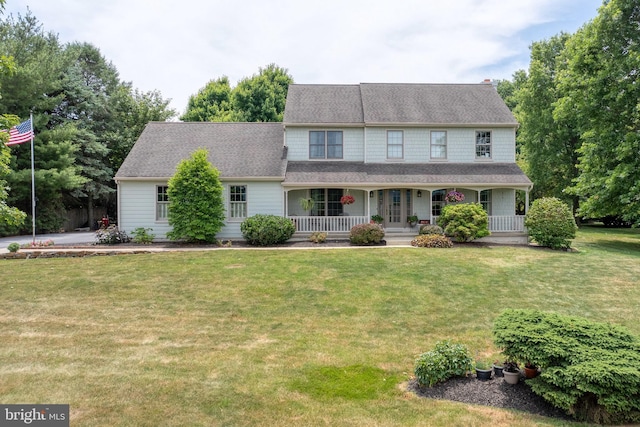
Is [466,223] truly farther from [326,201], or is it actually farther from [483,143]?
[326,201]

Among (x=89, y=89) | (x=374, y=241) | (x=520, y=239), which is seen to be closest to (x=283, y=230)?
(x=374, y=241)

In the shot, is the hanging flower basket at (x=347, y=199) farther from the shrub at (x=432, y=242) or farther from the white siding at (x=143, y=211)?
the shrub at (x=432, y=242)

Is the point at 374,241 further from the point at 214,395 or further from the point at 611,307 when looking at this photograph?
the point at 214,395

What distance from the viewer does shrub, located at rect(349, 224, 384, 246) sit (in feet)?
55.7

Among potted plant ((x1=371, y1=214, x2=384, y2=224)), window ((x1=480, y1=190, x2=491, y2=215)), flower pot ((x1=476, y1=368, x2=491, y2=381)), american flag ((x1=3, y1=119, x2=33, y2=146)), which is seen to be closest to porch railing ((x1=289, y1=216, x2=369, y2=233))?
potted plant ((x1=371, y1=214, x2=384, y2=224))

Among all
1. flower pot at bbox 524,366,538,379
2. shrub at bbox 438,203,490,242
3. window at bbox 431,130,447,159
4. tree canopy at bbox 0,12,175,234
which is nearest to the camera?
flower pot at bbox 524,366,538,379

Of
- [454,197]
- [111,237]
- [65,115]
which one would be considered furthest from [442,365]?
[65,115]

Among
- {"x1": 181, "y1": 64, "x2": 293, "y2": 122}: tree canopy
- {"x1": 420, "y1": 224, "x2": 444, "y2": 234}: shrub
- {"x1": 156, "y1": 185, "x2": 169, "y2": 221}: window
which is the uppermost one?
{"x1": 181, "y1": 64, "x2": 293, "y2": 122}: tree canopy

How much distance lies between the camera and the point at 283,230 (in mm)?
17578

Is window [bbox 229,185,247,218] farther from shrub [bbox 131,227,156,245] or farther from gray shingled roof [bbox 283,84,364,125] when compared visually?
gray shingled roof [bbox 283,84,364,125]

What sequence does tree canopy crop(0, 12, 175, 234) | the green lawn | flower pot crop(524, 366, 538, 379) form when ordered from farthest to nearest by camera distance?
tree canopy crop(0, 12, 175, 234), flower pot crop(524, 366, 538, 379), the green lawn

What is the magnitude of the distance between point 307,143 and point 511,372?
16629 mm

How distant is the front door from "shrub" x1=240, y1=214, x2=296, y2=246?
5255mm

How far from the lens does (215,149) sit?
20781 millimetres
